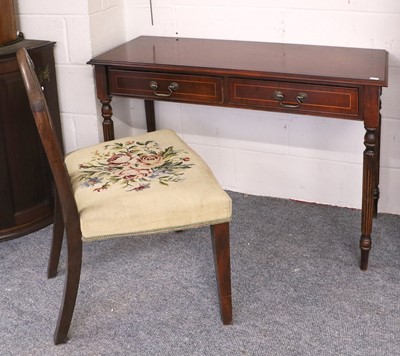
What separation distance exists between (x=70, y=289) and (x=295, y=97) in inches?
38.0

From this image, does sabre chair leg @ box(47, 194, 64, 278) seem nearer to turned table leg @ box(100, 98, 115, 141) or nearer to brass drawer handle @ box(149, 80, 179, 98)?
turned table leg @ box(100, 98, 115, 141)

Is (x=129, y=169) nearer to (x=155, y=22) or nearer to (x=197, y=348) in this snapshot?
(x=197, y=348)

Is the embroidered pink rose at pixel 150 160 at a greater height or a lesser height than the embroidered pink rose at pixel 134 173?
greater

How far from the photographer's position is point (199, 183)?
2.19m

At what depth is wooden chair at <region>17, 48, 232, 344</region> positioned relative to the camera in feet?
6.72

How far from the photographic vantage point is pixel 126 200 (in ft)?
6.92

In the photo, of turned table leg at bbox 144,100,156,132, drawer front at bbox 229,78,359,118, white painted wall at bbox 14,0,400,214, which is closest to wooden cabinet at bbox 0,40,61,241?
white painted wall at bbox 14,0,400,214

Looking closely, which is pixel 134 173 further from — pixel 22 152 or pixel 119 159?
pixel 22 152

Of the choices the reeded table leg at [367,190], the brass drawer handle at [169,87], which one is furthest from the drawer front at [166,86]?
the reeded table leg at [367,190]

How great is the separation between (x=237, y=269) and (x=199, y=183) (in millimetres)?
510

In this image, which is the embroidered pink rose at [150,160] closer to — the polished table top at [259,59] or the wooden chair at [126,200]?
the wooden chair at [126,200]

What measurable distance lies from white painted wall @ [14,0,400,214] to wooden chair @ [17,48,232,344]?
718 millimetres

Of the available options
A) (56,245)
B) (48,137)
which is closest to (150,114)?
(56,245)

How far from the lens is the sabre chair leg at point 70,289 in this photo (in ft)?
6.99
